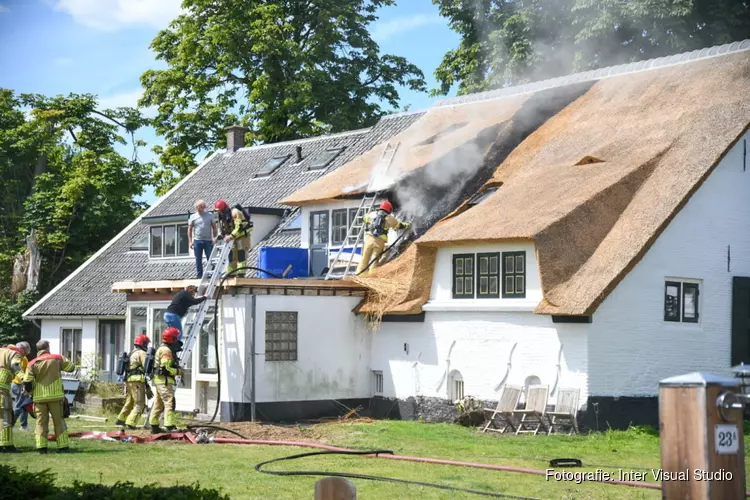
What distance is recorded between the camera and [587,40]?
38.3m

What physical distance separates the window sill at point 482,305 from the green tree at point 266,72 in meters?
21.1

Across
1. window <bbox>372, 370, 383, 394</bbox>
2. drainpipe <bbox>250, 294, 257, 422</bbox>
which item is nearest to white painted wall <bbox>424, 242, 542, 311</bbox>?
window <bbox>372, 370, 383, 394</bbox>

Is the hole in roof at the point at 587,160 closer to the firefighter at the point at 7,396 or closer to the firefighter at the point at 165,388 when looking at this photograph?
the firefighter at the point at 165,388

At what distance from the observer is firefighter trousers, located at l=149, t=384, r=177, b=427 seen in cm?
2131

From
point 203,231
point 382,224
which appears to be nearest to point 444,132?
point 382,224

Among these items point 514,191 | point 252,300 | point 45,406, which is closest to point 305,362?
point 252,300

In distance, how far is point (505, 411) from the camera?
72.3ft

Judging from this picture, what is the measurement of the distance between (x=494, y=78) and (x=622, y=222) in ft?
64.8

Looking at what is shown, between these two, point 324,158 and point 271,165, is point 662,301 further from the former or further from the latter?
point 271,165

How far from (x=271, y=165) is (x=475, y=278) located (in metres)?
13.4

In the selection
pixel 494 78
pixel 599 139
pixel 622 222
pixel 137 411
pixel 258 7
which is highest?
pixel 258 7

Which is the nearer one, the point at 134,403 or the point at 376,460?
the point at 376,460

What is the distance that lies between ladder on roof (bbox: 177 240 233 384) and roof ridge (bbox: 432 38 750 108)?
9661 millimetres

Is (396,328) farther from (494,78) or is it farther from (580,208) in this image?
(494,78)
